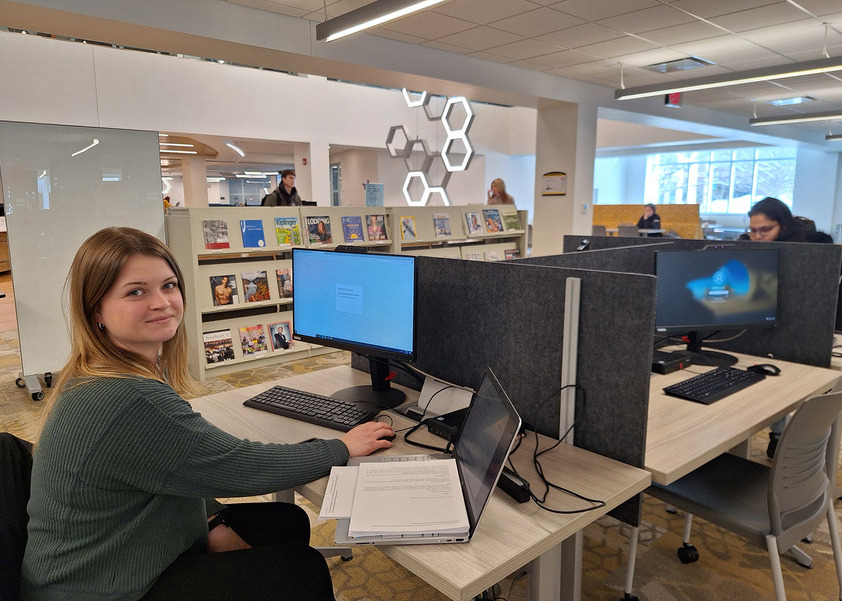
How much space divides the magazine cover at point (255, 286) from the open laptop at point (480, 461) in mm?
3360

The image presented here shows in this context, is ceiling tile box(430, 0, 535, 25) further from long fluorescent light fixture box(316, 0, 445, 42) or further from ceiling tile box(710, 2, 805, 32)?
ceiling tile box(710, 2, 805, 32)

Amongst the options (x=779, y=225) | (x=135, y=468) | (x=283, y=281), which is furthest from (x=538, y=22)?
(x=135, y=468)

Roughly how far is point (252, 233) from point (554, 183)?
4.00 m

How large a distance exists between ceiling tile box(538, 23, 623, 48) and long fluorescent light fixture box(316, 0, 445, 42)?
1.84 meters

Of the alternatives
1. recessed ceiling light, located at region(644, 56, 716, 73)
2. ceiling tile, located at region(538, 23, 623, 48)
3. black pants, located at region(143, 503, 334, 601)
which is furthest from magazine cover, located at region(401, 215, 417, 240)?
black pants, located at region(143, 503, 334, 601)

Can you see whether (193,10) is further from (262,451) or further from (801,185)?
(801,185)

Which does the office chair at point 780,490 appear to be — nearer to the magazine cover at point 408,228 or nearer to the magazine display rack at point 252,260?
the magazine display rack at point 252,260

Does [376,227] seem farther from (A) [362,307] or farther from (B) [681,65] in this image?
(B) [681,65]

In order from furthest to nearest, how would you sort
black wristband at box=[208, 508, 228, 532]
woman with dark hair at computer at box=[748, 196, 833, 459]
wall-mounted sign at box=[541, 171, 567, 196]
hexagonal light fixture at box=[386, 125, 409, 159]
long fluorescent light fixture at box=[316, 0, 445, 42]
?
hexagonal light fixture at box=[386, 125, 409, 159], wall-mounted sign at box=[541, 171, 567, 196], long fluorescent light fixture at box=[316, 0, 445, 42], woman with dark hair at computer at box=[748, 196, 833, 459], black wristband at box=[208, 508, 228, 532]

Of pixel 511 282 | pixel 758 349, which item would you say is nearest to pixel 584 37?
pixel 758 349

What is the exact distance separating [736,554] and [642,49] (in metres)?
4.70

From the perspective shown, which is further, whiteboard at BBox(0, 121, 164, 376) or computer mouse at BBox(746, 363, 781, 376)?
whiteboard at BBox(0, 121, 164, 376)

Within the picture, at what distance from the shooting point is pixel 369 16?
11.6 ft

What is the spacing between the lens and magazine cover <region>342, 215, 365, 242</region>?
4.66m
